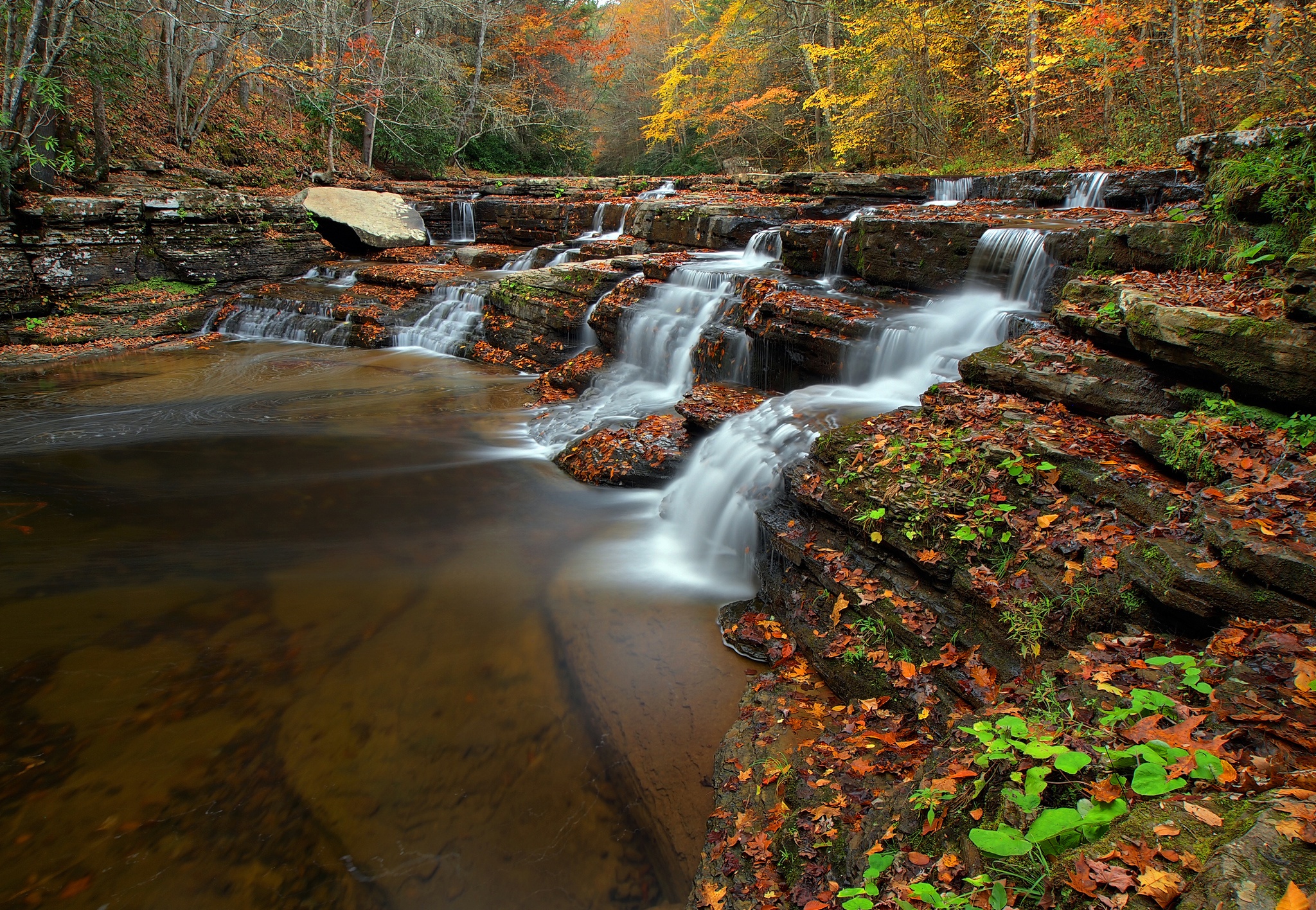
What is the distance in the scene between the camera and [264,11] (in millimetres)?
14398

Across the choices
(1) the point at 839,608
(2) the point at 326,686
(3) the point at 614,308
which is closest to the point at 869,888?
(1) the point at 839,608

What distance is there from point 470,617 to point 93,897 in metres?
2.40

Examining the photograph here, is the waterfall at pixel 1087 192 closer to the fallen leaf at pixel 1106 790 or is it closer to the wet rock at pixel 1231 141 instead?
the wet rock at pixel 1231 141

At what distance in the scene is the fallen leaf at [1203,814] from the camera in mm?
1688

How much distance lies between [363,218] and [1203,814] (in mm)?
18978

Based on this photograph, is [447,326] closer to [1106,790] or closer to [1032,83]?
[1106,790]

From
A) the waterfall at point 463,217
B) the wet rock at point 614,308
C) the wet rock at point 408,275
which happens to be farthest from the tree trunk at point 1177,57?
the waterfall at point 463,217

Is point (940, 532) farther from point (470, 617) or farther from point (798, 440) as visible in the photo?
point (470, 617)

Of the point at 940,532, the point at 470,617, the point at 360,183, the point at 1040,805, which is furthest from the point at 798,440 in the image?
the point at 360,183

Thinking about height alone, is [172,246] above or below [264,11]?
below

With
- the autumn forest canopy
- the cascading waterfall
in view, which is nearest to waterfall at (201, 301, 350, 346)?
the autumn forest canopy

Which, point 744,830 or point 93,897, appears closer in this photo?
point 93,897

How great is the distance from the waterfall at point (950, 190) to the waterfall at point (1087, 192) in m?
2.19

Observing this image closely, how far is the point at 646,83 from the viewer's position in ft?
99.8
